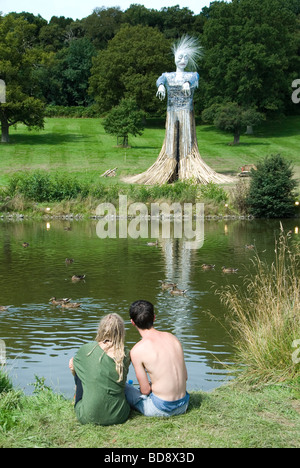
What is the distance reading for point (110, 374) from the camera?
5688 millimetres

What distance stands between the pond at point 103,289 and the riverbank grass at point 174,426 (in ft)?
4.25

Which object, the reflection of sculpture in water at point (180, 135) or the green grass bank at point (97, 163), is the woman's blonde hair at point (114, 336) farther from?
the reflection of sculpture in water at point (180, 135)

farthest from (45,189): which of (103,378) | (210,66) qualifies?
(210,66)

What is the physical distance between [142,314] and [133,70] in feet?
176

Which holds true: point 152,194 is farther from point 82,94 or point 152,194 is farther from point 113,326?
point 82,94

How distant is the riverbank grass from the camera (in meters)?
5.17

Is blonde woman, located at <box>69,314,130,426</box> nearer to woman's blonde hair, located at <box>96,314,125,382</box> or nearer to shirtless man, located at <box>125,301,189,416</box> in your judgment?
woman's blonde hair, located at <box>96,314,125,382</box>

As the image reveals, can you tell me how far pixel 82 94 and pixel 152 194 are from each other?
45.0 m

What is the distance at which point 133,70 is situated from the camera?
5728 cm

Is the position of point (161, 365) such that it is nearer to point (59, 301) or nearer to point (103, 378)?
point (103, 378)

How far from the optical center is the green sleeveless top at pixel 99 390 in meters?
5.58

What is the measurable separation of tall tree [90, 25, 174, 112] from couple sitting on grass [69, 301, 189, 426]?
50.3 meters

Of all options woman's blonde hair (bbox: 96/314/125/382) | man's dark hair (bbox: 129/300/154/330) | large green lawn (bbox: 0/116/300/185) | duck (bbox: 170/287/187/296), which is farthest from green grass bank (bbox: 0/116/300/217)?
woman's blonde hair (bbox: 96/314/125/382)

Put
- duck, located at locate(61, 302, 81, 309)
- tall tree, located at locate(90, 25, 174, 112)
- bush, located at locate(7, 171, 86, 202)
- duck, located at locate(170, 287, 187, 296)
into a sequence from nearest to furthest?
duck, located at locate(61, 302, 81, 309) → duck, located at locate(170, 287, 187, 296) → bush, located at locate(7, 171, 86, 202) → tall tree, located at locate(90, 25, 174, 112)
